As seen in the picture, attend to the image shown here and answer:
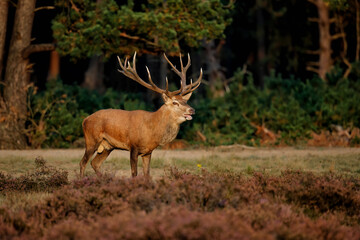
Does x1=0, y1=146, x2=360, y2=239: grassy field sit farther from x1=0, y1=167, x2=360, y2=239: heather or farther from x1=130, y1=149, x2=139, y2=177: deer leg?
x1=130, y1=149, x2=139, y2=177: deer leg

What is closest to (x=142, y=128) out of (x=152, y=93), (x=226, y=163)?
(x=226, y=163)

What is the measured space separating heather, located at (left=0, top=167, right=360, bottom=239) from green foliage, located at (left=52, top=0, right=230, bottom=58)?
7892 mm

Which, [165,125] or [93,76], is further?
[93,76]

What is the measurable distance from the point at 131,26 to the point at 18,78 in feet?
13.1

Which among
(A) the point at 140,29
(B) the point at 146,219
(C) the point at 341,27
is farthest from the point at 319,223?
(C) the point at 341,27

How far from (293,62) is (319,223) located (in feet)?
97.5

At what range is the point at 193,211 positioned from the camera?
5547 millimetres

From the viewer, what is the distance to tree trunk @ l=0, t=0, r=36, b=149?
1554 cm

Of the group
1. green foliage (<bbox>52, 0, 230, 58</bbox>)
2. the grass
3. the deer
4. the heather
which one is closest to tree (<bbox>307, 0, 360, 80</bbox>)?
green foliage (<bbox>52, 0, 230, 58</bbox>)

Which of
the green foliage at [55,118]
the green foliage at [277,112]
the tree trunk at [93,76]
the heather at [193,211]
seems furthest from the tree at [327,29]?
the heather at [193,211]

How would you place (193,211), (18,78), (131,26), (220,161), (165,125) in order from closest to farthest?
1. (193,211)
2. (165,125)
3. (220,161)
4. (131,26)
5. (18,78)

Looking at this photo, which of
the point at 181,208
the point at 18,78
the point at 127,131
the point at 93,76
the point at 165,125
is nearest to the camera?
the point at 181,208

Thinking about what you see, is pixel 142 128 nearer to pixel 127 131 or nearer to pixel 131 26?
pixel 127 131

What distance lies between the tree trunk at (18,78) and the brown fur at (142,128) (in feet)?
23.3
